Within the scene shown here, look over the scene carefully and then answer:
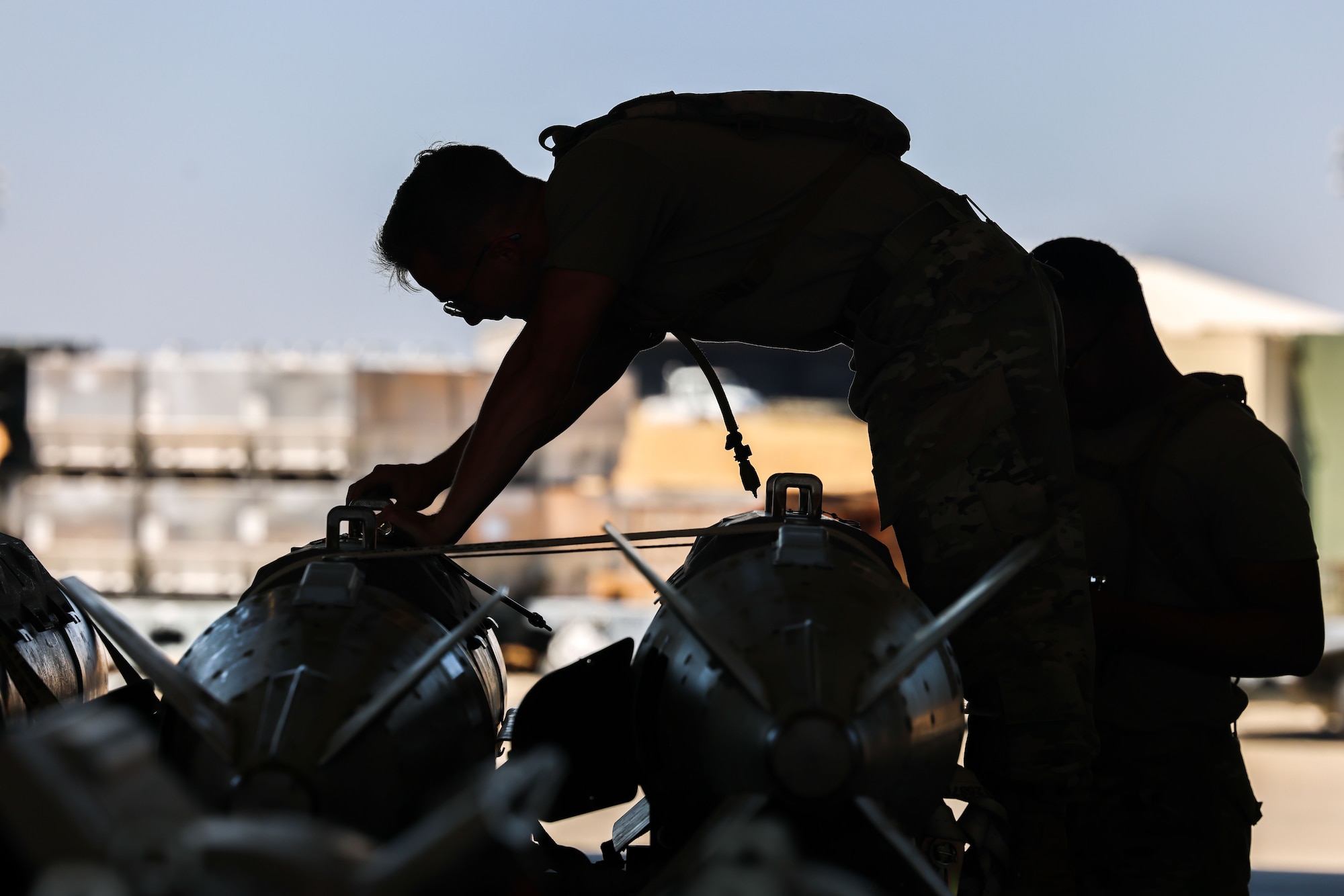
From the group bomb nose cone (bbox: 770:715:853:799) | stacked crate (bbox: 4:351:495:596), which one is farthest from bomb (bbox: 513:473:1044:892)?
stacked crate (bbox: 4:351:495:596)

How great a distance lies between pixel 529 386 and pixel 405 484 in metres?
0.39

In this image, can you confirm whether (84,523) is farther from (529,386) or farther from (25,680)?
(529,386)

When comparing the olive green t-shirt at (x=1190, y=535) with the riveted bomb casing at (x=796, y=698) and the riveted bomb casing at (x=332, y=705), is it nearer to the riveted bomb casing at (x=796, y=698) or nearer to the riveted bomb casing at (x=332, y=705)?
the riveted bomb casing at (x=796, y=698)

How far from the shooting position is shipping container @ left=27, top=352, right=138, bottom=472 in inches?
279

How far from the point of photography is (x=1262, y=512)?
1.83 m

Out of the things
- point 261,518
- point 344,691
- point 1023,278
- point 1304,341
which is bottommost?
point 261,518

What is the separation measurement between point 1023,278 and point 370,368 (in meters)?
6.41

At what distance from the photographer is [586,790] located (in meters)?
1.22

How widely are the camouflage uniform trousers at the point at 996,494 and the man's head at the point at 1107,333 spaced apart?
61 centimetres

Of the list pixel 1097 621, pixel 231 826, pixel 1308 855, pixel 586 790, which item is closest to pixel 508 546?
pixel 586 790

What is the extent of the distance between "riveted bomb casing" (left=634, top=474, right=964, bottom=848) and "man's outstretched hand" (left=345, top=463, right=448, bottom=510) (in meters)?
0.55

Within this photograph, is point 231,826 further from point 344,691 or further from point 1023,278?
point 1023,278

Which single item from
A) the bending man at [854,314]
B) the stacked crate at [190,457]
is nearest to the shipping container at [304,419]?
the stacked crate at [190,457]

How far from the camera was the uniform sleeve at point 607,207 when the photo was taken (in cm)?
136
